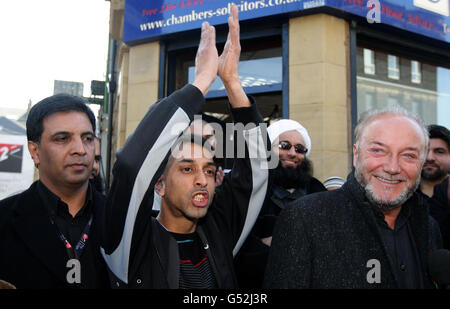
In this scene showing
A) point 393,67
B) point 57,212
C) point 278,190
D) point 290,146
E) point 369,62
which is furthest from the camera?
point 393,67

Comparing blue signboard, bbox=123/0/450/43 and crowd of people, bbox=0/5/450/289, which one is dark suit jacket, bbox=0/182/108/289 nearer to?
crowd of people, bbox=0/5/450/289

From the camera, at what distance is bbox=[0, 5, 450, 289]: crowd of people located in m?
1.86

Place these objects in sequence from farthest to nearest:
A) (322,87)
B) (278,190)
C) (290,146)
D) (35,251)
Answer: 1. (322,87)
2. (290,146)
3. (278,190)
4. (35,251)

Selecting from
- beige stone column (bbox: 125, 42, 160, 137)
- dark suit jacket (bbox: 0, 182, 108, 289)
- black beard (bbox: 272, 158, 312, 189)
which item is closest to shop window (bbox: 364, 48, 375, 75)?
beige stone column (bbox: 125, 42, 160, 137)

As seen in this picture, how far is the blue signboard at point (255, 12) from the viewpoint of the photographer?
6277mm

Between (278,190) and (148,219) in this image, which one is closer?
(148,219)

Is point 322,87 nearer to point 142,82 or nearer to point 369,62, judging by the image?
point 369,62

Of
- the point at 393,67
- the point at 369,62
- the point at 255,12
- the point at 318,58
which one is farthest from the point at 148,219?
the point at 393,67

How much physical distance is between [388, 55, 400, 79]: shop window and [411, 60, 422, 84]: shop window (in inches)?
13.7

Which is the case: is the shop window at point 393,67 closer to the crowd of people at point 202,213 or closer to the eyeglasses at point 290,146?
the eyeglasses at point 290,146

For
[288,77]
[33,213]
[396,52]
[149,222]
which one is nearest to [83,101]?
[33,213]

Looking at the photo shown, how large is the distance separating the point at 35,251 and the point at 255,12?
5.55 meters

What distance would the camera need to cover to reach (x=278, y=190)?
3178mm

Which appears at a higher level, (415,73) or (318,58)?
(415,73)
